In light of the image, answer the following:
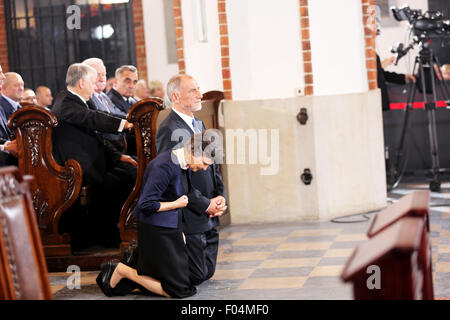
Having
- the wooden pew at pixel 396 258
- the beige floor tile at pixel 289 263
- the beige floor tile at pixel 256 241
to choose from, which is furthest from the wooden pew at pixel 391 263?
the beige floor tile at pixel 256 241

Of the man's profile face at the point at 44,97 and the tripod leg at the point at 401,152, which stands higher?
the man's profile face at the point at 44,97

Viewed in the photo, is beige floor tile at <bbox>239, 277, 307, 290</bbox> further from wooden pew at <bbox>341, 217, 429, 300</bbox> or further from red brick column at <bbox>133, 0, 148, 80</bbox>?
red brick column at <bbox>133, 0, 148, 80</bbox>

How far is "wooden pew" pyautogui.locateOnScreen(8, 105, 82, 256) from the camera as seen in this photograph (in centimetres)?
539

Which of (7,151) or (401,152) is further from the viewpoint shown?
(401,152)

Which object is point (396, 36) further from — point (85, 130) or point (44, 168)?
point (44, 168)

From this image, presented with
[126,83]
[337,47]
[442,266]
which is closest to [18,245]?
[442,266]

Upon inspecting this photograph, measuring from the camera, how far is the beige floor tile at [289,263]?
5.07m

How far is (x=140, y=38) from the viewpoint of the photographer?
1220 cm

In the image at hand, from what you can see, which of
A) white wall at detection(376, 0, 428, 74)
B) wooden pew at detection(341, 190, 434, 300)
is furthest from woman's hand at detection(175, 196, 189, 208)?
white wall at detection(376, 0, 428, 74)

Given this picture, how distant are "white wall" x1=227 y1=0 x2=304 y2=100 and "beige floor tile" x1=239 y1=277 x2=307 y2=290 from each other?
2.50 metres

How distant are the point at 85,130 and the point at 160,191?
1449 millimetres

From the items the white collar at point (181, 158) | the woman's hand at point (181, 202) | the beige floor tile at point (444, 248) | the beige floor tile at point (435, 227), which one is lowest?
the beige floor tile at point (444, 248)

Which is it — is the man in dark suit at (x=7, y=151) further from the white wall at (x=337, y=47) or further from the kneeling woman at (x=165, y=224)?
the white wall at (x=337, y=47)

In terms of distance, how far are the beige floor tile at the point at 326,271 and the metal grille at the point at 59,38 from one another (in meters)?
7.87
